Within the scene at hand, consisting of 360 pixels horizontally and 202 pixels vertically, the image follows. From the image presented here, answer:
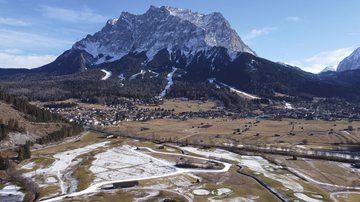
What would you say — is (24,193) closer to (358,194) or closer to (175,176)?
(175,176)

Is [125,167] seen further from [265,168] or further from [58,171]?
[265,168]

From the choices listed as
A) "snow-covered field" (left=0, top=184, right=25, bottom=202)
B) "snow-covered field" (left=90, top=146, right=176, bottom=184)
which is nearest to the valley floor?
"snow-covered field" (left=90, top=146, right=176, bottom=184)

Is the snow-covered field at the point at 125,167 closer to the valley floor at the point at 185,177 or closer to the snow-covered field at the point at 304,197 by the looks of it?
the valley floor at the point at 185,177

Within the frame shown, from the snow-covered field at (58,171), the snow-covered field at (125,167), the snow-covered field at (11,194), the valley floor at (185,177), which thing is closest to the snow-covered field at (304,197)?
the valley floor at (185,177)

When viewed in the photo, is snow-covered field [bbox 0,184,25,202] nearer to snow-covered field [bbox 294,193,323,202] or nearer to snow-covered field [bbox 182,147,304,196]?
snow-covered field [bbox 294,193,323,202]

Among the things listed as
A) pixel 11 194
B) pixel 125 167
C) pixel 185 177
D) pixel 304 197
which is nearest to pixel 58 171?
pixel 125 167
